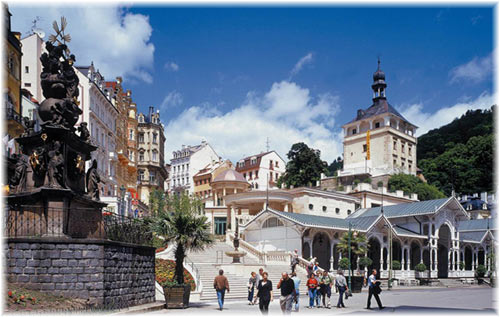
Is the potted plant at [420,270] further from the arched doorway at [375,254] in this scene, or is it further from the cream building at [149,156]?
the cream building at [149,156]

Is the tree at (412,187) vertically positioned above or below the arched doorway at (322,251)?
above

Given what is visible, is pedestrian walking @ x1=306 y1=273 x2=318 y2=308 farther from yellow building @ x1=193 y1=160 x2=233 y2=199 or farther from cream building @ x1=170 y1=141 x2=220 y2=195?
cream building @ x1=170 y1=141 x2=220 y2=195

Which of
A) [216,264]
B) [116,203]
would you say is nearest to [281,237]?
[216,264]

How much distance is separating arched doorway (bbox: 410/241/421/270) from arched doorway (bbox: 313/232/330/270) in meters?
10.2

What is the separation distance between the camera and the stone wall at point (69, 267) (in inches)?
621

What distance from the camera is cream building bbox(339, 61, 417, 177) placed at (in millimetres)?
87169

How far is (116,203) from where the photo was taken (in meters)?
44.2

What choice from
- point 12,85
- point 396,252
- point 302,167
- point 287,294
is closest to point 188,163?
point 302,167

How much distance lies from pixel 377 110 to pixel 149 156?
38.1m

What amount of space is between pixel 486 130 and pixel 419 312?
9323cm

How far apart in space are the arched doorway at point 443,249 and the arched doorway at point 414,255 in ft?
9.26

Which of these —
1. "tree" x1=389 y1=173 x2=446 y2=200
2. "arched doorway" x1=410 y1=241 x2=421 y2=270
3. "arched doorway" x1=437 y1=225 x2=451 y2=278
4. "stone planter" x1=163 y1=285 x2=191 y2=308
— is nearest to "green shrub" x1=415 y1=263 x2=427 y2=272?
"arched doorway" x1=410 y1=241 x2=421 y2=270

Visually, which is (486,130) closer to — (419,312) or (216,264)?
(216,264)

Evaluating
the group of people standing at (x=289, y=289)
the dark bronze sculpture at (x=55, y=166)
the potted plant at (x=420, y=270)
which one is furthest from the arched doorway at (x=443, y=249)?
the dark bronze sculpture at (x=55, y=166)
